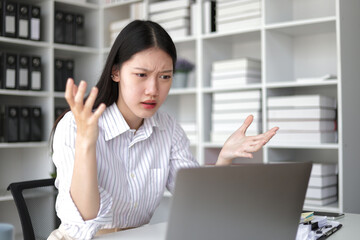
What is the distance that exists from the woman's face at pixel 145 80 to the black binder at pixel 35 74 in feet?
6.82

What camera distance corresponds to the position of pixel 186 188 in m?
0.82

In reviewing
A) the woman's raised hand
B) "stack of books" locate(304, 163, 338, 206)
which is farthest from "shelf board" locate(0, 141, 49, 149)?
the woman's raised hand

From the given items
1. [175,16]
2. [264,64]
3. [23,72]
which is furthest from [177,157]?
[23,72]

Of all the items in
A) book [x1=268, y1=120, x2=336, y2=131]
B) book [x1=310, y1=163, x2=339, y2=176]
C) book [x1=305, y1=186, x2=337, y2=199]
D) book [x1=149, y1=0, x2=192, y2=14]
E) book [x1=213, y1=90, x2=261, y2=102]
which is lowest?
book [x1=305, y1=186, x2=337, y2=199]

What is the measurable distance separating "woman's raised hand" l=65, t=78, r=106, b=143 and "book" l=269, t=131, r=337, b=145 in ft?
6.53

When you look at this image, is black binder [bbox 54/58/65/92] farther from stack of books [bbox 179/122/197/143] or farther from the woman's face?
the woman's face

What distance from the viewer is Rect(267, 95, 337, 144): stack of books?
286 centimetres

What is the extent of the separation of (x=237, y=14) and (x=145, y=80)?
6.03 feet

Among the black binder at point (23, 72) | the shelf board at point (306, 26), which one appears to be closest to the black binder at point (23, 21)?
the black binder at point (23, 72)

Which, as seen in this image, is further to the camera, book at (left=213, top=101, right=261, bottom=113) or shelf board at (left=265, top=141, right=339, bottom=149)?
book at (left=213, top=101, right=261, bottom=113)

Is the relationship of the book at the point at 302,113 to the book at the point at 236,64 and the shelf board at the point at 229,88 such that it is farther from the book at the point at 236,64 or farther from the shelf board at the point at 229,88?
the book at the point at 236,64

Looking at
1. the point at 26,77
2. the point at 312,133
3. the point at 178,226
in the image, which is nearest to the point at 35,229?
the point at 178,226

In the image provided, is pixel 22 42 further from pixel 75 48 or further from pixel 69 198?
pixel 69 198

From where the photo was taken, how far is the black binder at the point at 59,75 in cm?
366
